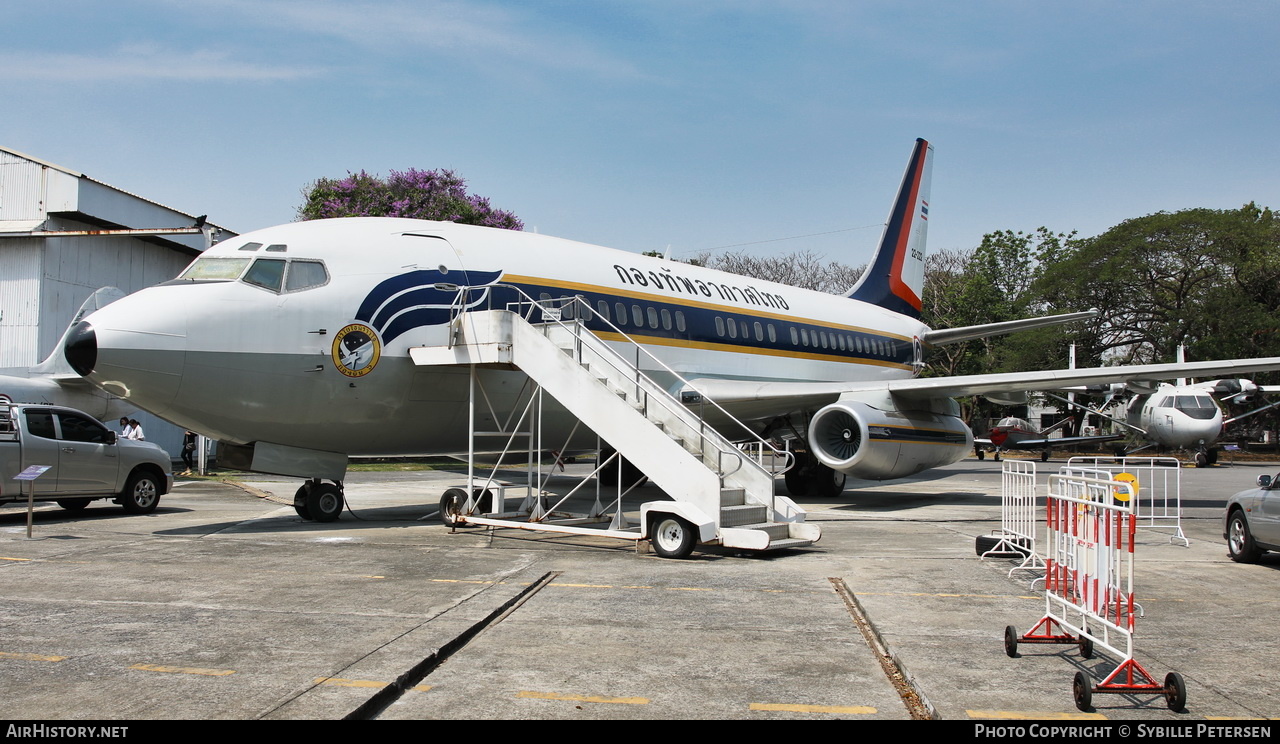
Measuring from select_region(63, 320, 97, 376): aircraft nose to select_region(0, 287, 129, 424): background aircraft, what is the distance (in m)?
12.5

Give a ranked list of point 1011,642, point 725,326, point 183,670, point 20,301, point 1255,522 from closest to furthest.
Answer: point 183,670 < point 1011,642 < point 1255,522 < point 725,326 < point 20,301

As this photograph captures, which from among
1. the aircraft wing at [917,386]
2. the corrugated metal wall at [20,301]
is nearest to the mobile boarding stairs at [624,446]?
the aircraft wing at [917,386]

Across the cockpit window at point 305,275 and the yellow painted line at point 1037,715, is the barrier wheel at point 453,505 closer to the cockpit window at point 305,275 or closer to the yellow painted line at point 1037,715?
the cockpit window at point 305,275

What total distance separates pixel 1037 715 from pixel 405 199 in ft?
108

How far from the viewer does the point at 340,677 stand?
5242 mm

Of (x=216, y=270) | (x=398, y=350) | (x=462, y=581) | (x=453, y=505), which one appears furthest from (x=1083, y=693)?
(x=216, y=270)

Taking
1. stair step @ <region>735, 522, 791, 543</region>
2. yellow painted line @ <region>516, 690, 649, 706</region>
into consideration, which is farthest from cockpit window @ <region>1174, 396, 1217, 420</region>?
yellow painted line @ <region>516, 690, 649, 706</region>

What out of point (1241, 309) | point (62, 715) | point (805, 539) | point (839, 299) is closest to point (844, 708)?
point (62, 715)

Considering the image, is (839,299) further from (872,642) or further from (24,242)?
(24,242)

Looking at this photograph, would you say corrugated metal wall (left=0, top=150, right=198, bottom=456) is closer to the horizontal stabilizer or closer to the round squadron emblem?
the round squadron emblem

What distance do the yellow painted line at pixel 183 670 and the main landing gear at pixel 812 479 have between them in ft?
51.4

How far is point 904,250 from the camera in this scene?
90.6ft

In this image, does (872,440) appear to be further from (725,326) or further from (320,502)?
(320,502)

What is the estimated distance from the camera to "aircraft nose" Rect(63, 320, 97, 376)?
10.9 metres
